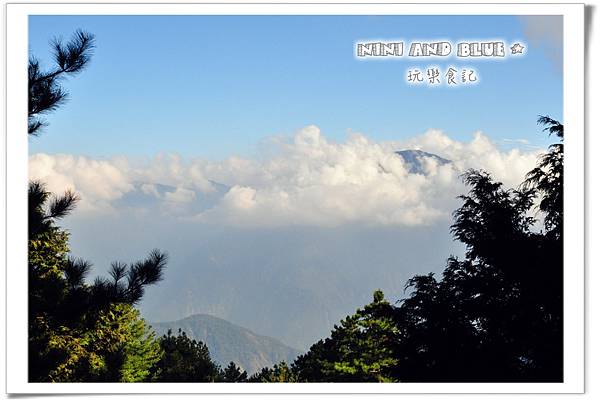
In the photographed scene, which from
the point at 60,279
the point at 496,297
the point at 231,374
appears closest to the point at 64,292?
the point at 60,279

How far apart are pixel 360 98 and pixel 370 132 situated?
0.89 meters

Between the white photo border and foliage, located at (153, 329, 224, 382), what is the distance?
11.9 metres

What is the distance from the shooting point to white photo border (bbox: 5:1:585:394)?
4.20m

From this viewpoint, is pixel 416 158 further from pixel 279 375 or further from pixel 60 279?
pixel 60 279

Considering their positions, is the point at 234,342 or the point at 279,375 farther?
the point at 234,342

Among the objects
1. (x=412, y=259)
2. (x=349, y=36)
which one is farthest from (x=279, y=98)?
(x=412, y=259)

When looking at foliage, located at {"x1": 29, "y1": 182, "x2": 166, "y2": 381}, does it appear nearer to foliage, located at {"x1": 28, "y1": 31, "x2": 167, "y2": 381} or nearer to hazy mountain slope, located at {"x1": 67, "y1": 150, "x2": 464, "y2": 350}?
foliage, located at {"x1": 28, "y1": 31, "x2": 167, "y2": 381}

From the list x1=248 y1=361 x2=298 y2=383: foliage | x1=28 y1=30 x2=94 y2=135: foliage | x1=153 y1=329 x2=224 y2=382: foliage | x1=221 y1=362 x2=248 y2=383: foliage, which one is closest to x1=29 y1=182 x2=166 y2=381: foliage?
x1=28 y1=30 x2=94 y2=135: foliage

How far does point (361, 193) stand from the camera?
17.7 meters
